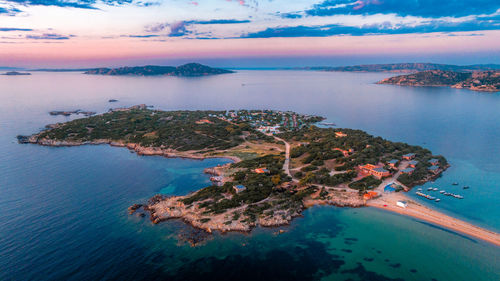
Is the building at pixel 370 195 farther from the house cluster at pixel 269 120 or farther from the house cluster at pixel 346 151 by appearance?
the house cluster at pixel 269 120

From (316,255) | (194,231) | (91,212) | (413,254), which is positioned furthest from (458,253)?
(91,212)

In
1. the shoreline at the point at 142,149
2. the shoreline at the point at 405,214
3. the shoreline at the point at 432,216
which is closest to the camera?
the shoreline at the point at 432,216

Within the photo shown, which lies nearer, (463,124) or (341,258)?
(341,258)

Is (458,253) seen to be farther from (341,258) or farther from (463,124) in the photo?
(463,124)

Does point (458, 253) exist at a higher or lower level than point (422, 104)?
lower

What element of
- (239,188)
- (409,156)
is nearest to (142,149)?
(239,188)

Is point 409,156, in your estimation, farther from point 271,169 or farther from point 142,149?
point 142,149

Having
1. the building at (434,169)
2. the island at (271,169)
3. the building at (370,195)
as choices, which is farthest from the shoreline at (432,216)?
the building at (434,169)
